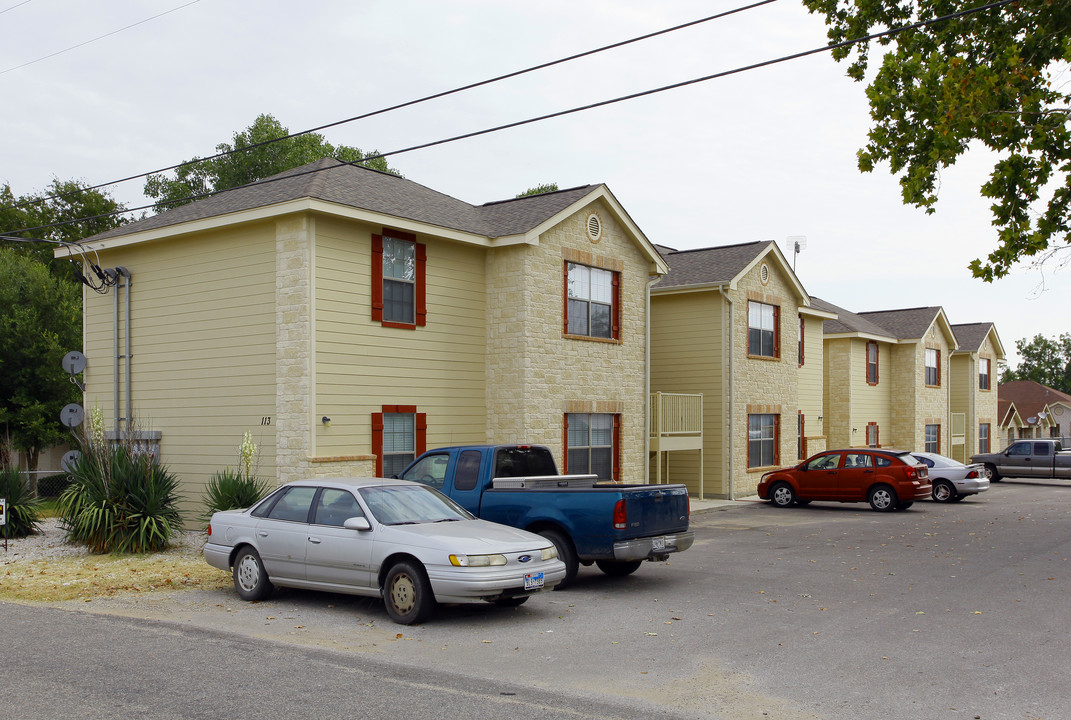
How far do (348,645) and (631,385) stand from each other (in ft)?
49.2

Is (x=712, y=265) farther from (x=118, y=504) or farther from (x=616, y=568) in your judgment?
(x=118, y=504)

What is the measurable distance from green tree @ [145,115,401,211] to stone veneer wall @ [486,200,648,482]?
90.6 ft

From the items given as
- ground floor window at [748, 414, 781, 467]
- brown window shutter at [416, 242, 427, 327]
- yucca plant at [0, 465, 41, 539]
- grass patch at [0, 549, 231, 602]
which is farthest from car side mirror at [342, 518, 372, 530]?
ground floor window at [748, 414, 781, 467]

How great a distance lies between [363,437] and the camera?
688 inches

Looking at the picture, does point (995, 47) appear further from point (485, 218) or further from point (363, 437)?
point (363, 437)

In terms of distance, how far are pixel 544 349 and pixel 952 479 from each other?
46.7 ft

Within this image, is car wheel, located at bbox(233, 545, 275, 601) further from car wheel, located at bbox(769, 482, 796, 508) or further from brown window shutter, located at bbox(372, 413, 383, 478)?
car wheel, located at bbox(769, 482, 796, 508)

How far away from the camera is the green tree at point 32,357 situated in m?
31.5

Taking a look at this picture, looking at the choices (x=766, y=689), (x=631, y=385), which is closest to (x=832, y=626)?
(x=766, y=689)

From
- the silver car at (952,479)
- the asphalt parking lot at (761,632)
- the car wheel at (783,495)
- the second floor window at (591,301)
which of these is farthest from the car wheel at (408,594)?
the silver car at (952,479)

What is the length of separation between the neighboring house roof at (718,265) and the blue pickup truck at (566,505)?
1480 centimetres

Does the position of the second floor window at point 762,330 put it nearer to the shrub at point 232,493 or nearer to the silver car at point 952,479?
the silver car at point 952,479

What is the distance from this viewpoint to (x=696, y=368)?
27.8 meters

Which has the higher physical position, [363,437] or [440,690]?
[363,437]
